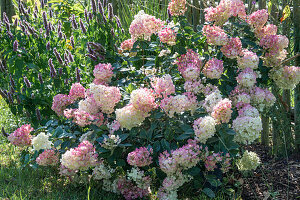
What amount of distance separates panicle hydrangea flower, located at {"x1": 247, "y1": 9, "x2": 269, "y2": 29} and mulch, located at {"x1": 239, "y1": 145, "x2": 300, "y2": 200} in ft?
3.80

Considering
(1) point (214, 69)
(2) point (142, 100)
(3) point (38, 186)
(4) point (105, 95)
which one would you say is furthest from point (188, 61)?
(3) point (38, 186)

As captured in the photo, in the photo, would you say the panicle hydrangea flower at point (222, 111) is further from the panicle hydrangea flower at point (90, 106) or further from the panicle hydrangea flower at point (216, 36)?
the panicle hydrangea flower at point (90, 106)

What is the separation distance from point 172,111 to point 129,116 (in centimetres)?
29

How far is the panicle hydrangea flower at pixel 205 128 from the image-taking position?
7.64 ft

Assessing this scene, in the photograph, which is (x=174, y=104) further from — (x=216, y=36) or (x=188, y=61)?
(x=216, y=36)

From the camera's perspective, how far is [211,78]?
2791 millimetres

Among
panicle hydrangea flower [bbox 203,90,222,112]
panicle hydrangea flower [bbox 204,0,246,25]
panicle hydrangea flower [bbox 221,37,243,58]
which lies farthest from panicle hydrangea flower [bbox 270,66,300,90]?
panicle hydrangea flower [bbox 203,90,222,112]

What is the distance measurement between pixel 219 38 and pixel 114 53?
0.99m

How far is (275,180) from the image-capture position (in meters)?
3.09

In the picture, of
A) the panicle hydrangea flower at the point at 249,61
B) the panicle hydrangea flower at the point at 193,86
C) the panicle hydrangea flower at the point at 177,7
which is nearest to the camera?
the panicle hydrangea flower at the point at 193,86

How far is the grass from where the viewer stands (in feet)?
9.48

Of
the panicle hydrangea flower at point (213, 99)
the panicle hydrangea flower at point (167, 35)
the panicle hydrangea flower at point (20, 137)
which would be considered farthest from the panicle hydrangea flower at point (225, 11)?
the panicle hydrangea flower at point (20, 137)

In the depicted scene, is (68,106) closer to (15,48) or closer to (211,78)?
(15,48)

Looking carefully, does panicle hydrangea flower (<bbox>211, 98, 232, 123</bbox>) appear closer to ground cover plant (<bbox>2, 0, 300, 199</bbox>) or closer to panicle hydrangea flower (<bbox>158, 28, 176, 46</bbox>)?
ground cover plant (<bbox>2, 0, 300, 199</bbox>)
